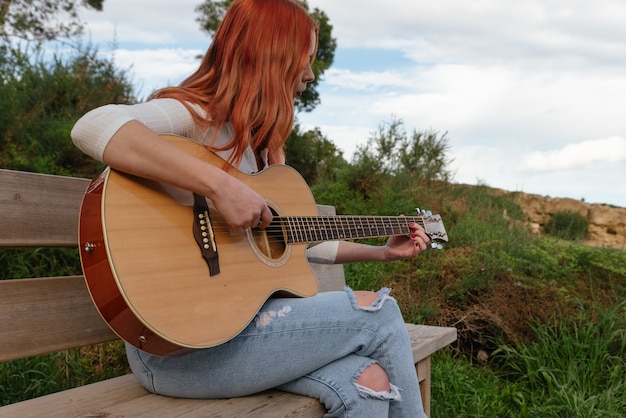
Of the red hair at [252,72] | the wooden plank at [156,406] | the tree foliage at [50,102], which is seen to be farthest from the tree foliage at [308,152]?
the wooden plank at [156,406]

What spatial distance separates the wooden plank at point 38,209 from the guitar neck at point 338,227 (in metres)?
0.70

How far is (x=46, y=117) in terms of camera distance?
14.1 feet

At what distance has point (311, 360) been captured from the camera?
1625 millimetres

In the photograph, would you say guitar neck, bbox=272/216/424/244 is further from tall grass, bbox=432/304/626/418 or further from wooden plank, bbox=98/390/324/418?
tall grass, bbox=432/304/626/418

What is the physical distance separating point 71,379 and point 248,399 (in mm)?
1382

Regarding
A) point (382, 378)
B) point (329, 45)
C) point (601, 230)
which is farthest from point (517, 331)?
point (329, 45)

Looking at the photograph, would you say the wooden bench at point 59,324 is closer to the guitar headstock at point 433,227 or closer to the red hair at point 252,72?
the red hair at point 252,72

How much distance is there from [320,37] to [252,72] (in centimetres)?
1347

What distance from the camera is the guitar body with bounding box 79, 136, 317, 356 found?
1.40 meters

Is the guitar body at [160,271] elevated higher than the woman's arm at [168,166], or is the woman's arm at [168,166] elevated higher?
the woman's arm at [168,166]

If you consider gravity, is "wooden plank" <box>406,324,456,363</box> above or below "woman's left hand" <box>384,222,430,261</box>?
below

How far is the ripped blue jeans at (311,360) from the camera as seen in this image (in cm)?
159

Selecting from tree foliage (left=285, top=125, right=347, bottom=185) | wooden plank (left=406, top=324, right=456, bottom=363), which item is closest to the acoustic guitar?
wooden plank (left=406, top=324, right=456, bottom=363)

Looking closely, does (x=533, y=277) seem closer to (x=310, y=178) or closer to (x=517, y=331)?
(x=517, y=331)
